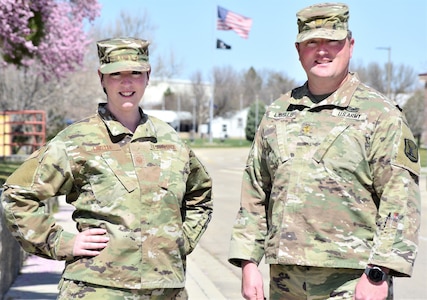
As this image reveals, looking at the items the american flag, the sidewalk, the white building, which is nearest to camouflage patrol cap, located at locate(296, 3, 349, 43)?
the sidewalk

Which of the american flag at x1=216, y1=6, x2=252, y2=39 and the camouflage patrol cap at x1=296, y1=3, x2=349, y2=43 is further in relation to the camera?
the american flag at x1=216, y1=6, x2=252, y2=39

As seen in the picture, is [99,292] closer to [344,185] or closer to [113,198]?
[113,198]

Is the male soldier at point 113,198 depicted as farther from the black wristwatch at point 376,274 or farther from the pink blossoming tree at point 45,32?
the pink blossoming tree at point 45,32

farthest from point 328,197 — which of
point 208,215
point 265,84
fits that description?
point 265,84

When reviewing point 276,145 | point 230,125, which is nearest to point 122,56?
point 276,145

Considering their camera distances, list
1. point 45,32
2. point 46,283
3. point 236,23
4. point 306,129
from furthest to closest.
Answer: point 236,23 < point 45,32 < point 46,283 < point 306,129

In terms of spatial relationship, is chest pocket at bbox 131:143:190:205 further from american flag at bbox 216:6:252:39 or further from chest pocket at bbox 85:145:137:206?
american flag at bbox 216:6:252:39

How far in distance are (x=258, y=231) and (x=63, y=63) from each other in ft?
45.4

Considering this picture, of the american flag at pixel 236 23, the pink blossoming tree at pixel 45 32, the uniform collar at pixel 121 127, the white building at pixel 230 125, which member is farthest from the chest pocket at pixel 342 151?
the white building at pixel 230 125

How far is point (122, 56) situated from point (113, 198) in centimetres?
64

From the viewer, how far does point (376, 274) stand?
3086mm

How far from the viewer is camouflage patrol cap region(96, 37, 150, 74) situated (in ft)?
11.6

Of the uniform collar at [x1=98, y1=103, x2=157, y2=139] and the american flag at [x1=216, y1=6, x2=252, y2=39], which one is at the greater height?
the uniform collar at [x1=98, y1=103, x2=157, y2=139]

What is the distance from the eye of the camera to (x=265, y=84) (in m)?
120
